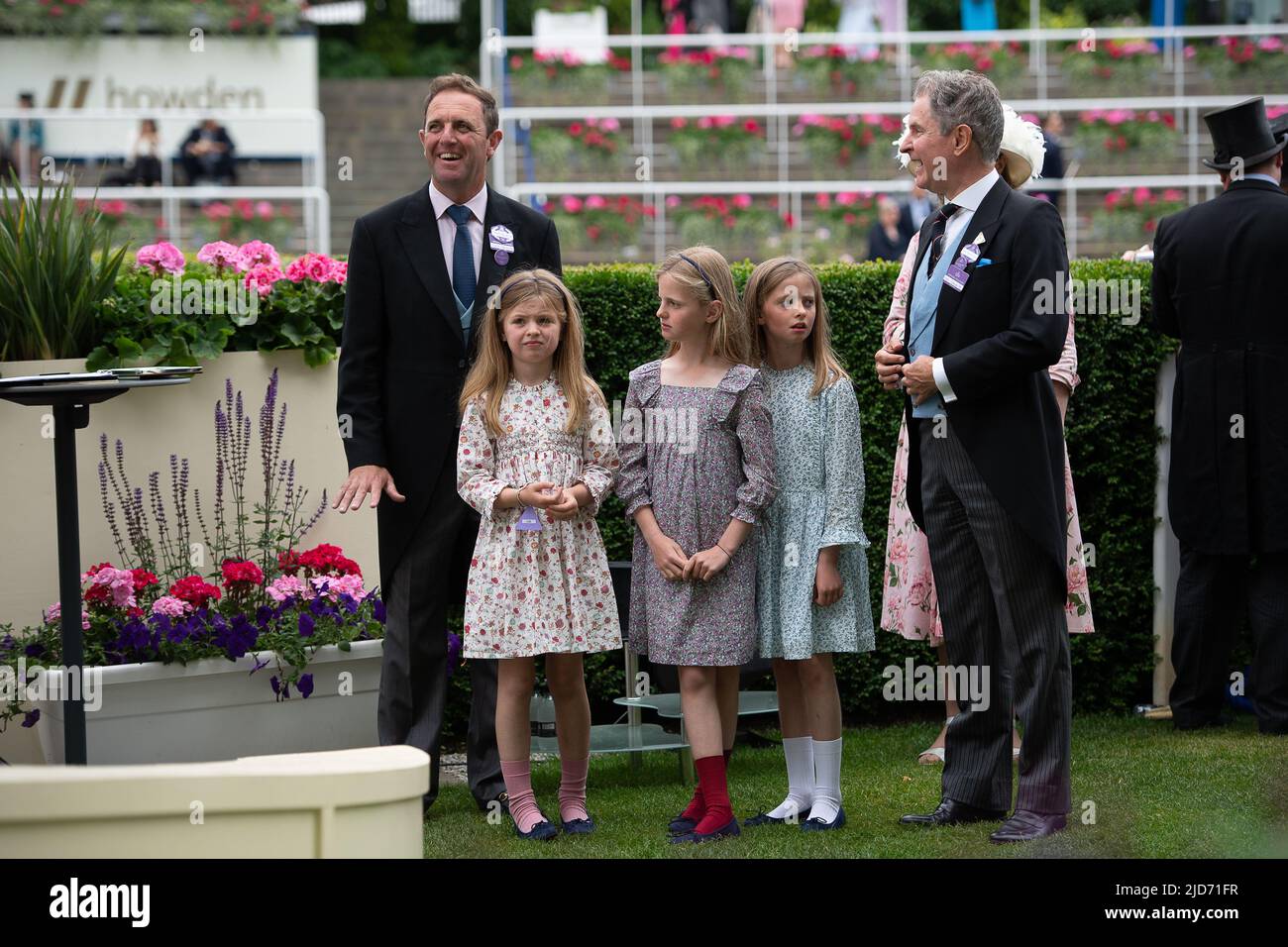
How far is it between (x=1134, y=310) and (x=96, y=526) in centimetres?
421

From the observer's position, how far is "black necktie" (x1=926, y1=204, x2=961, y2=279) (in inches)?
176

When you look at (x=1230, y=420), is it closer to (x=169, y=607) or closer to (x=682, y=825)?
(x=682, y=825)

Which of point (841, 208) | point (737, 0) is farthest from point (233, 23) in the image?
point (841, 208)

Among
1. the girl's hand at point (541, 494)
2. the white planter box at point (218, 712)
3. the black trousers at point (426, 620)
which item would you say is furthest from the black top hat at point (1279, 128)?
the white planter box at point (218, 712)

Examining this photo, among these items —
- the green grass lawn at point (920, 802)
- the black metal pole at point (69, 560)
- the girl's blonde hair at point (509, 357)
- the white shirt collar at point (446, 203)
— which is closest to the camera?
the black metal pole at point (69, 560)

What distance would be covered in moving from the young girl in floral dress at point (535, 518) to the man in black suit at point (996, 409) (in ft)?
3.07

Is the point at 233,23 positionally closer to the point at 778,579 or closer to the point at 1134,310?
the point at 1134,310

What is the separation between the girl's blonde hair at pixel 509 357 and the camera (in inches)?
181

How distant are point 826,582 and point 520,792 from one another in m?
1.09

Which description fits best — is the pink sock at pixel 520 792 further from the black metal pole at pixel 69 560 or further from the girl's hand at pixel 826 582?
the black metal pole at pixel 69 560

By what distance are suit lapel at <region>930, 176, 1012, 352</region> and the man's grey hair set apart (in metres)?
0.14

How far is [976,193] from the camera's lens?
4359 mm

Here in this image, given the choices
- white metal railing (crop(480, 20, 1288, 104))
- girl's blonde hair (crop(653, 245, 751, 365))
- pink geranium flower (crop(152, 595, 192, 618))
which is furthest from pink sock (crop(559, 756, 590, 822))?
white metal railing (crop(480, 20, 1288, 104))

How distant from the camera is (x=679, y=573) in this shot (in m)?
4.48
